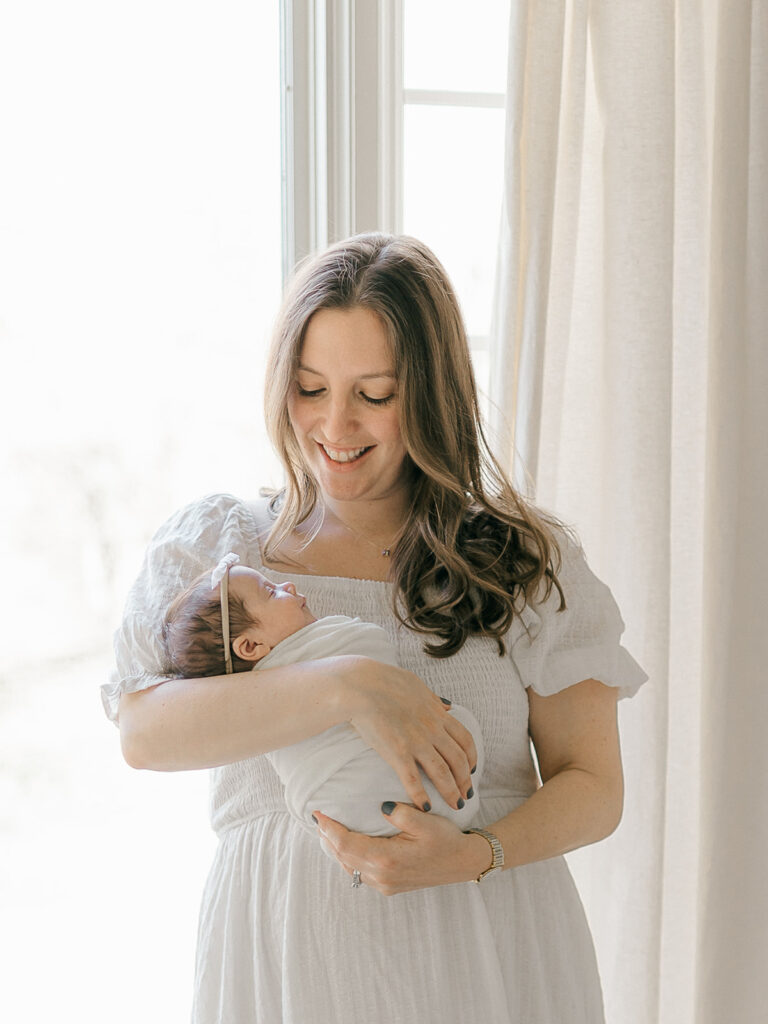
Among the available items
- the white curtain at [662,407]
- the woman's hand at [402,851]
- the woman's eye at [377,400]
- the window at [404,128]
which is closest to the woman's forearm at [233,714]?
the woman's hand at [402,851]

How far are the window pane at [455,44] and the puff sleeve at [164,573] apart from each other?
103cm

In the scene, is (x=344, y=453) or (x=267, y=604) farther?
(x=344, y=453)

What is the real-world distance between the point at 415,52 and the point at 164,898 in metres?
1.69

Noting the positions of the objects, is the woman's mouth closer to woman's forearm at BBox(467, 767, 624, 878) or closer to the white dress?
the white dress

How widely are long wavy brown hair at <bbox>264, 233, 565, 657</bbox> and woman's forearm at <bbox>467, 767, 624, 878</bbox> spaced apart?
0.21 metres

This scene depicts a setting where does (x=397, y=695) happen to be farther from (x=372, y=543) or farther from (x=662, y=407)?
(x=662, y=407)

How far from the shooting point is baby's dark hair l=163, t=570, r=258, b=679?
114cm

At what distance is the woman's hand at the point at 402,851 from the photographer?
111cm

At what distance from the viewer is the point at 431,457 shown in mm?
1354

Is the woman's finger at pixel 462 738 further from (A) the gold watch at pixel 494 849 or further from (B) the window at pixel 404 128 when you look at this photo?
(B) the window at pixel 404 128

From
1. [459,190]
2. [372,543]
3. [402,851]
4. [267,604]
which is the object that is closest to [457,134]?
[459,190]

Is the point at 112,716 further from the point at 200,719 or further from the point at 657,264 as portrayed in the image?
the point at 657,264

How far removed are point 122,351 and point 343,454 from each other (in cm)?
68

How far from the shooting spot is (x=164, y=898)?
1.93m
